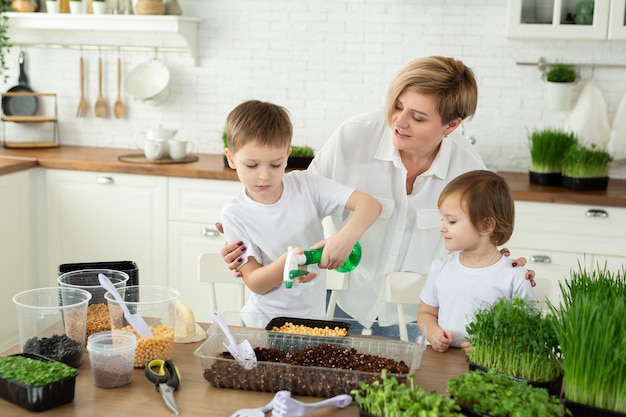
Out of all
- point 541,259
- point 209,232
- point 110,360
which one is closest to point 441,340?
point 110,360

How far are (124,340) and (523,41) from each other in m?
3.36

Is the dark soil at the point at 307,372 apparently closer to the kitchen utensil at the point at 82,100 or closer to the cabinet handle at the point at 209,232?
the cabinet handle at the point at 209,232

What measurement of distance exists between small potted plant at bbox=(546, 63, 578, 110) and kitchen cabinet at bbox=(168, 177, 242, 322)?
1768 millimetres

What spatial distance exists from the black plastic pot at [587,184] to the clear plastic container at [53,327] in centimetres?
284

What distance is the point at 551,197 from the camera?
4016 millimetres

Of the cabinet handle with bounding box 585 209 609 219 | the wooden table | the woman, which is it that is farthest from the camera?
the cabinet handle with bounding box 585 209 609 219

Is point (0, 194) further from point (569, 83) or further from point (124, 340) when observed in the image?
point (569, 83)

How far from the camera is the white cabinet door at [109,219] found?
452 centimetres

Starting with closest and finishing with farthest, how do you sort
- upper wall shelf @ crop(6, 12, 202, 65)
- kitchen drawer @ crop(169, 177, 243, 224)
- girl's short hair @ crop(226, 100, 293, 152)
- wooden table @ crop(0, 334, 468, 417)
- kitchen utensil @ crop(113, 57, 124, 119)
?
wooden table @ crop(0, 334, 468, 417), girl's short hair @ crop(226, 100, 293, 152), kitchen drawer @ crop(169, 177, 243, 224), upper wall shelf @ crop(6, 12, 202, 65), kitchen utensil @ crop(113, 57, 124, 119)

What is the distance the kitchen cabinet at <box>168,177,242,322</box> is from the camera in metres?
4.41

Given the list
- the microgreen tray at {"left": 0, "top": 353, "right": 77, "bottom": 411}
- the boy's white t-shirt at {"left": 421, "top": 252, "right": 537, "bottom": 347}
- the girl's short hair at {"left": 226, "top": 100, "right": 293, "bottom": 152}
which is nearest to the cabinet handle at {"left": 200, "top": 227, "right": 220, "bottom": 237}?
the girl's short hair at {"left": 226, "top": 100, "right": 293, "bottom": 152}

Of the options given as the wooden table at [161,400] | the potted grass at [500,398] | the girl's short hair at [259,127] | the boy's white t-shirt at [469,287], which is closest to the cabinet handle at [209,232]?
the girl's short hair at [259,127]

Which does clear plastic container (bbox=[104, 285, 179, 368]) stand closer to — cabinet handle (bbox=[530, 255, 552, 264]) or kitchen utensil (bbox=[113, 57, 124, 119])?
cabinet handle (bbox=[530, 255, 552, 264])

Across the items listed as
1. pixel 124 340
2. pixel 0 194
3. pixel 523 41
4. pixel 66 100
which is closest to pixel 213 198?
pixel 0 194
